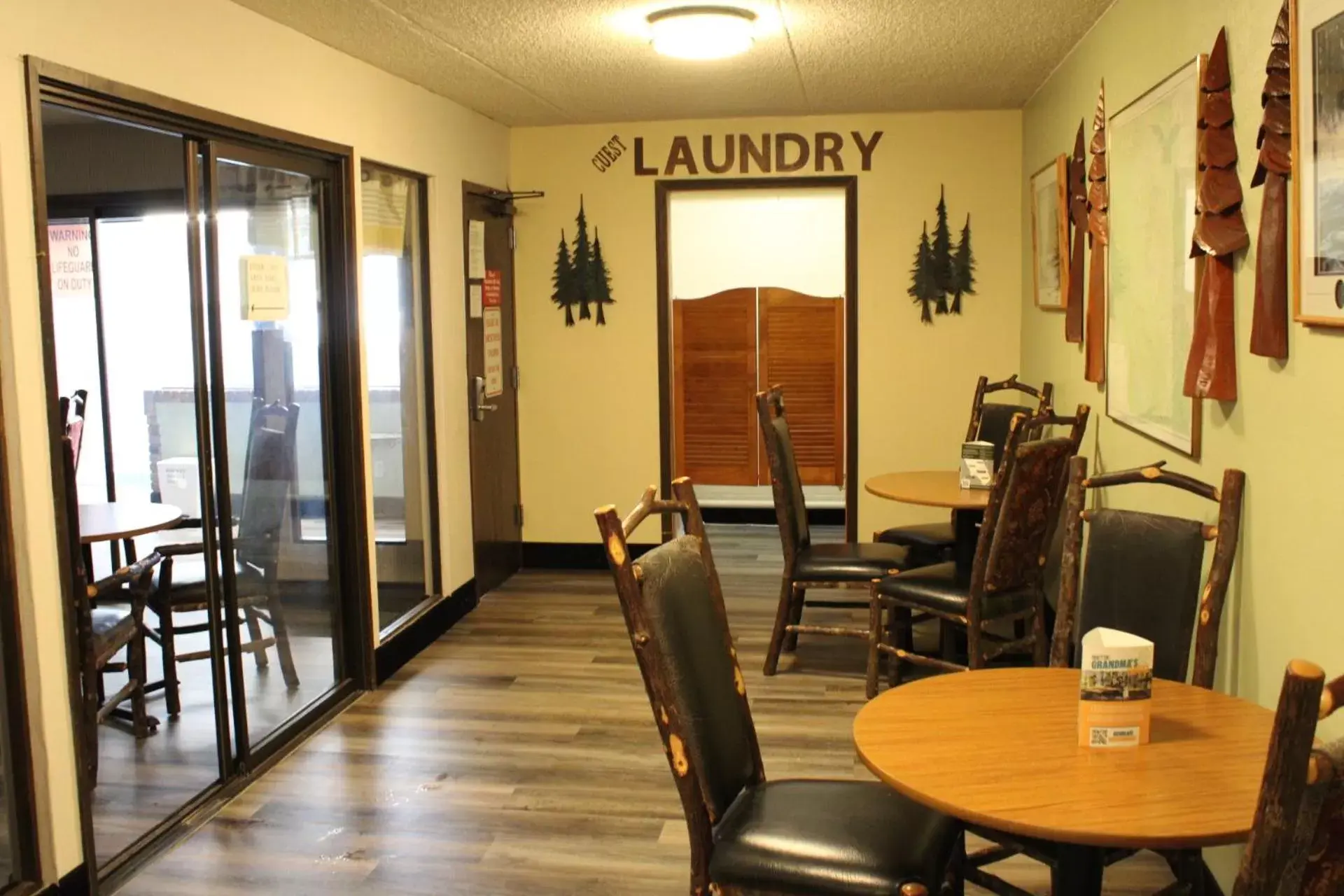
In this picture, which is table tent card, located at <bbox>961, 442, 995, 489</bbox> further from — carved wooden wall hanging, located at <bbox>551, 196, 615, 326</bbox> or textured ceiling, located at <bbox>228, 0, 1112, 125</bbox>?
carved wooden wall hanging, located at <bbox>551, 196, 615, 326</bbox>

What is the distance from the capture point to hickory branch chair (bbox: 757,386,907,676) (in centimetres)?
436

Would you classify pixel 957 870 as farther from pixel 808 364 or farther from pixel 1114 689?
pixel 808 364

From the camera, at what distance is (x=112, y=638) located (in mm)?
3549

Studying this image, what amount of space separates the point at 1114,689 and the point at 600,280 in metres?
4.55

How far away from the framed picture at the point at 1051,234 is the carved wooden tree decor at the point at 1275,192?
218 cm

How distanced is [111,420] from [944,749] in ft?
10.9

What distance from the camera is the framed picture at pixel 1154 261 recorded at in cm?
288

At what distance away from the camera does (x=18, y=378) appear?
257cm

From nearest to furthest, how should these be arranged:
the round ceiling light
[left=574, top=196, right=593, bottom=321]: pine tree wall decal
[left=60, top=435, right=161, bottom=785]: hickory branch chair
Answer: [left=60, top=435, right=161, bottom=785]: hickory branch chair, the round ceiling light, [left=574, top=196, right=593, bottom=321]: pine tree wall decal

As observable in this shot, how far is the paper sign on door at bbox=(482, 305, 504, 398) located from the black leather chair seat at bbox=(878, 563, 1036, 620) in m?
2.44

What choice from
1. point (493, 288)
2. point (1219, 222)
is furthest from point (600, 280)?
point (1219, 222)

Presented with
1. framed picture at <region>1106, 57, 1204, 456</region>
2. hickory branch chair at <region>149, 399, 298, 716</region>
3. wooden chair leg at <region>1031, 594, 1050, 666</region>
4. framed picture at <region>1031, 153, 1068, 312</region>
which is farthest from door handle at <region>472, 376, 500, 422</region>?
framed picture at <region>1106, 57, 1204, 456</region>

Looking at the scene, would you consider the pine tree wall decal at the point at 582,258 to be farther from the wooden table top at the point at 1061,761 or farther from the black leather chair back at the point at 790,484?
the wooden table top at the point at 1061,761

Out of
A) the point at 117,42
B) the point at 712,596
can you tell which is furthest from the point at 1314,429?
the point at 117,42
